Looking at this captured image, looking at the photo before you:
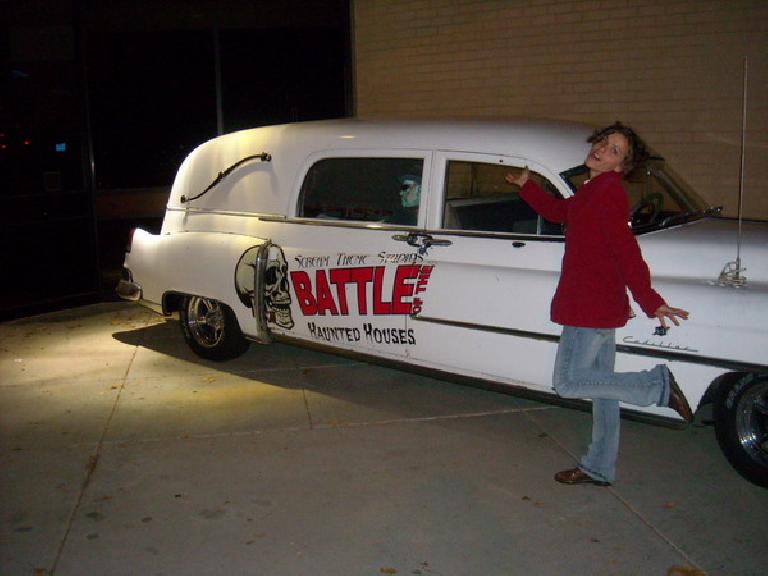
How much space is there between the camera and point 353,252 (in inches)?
237

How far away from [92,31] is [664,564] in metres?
9.21

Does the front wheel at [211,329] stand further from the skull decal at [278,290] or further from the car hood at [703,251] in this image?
the car hood at [703,251]

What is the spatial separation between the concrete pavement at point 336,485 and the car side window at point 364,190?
4.38ft

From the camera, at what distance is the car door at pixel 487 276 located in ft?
17.0

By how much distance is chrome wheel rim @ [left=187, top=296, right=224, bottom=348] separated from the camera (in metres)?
7.16

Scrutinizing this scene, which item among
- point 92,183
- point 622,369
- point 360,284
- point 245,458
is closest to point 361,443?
point 245,458

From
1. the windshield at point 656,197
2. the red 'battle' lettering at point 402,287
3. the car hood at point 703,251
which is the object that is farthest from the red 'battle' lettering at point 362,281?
the car hood at point 703,251

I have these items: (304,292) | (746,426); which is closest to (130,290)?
(304,292)

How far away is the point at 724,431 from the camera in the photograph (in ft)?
15.5

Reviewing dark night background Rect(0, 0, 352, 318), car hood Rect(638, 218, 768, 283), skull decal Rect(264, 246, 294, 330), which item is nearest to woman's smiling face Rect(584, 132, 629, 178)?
car hood Rect(638, 218, 768, 283)

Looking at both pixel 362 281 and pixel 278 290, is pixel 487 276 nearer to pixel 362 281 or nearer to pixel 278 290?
pixel 362 281

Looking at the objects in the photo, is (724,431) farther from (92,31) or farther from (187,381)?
(92,31)

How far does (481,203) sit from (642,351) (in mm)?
1580

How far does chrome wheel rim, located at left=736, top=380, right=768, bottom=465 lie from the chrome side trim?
0.24 meters
